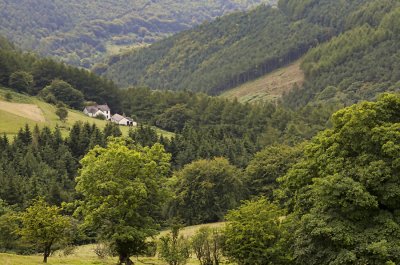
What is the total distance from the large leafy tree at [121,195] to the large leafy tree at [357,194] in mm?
15130

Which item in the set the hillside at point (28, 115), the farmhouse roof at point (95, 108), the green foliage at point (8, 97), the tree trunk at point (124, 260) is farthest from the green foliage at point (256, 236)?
the farmhouse roof at point (95, 108)

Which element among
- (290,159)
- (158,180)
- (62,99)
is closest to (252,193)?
(290,159)

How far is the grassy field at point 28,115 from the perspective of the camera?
125156 mm

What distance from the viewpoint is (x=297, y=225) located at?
142ft

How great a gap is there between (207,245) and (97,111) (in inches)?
4625

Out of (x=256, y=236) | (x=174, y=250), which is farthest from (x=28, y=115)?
(x=256, y=236)

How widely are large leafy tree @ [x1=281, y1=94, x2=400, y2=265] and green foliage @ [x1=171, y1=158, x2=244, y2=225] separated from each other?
53.6 m

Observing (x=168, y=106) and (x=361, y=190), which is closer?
(x=361, y=190)

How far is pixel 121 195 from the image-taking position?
45594mm

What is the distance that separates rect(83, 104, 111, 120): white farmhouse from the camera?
16475cm

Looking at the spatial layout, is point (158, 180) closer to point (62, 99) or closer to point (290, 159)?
point (290, 159)

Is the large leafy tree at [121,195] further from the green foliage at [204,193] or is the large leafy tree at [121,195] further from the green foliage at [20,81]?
the green foliage at [20,81]

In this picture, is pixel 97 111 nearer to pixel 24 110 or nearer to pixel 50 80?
pixel 50 80

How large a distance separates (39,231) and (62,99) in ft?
433
